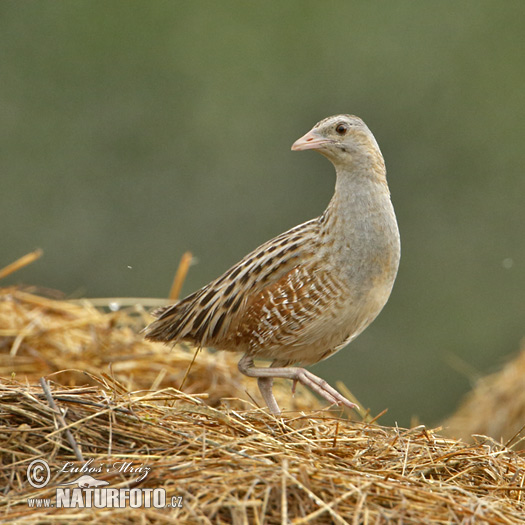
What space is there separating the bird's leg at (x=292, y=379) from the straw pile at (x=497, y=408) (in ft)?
7.24

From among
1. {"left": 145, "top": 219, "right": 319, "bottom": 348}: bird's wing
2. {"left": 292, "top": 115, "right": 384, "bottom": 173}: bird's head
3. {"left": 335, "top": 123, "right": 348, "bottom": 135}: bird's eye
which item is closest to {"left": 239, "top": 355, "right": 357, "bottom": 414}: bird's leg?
{"left": 145, "top": 219, "right": 319, "bottom": 348}: bird's wing

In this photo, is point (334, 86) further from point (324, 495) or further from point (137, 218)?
point (324, 495)

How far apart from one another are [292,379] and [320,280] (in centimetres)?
54

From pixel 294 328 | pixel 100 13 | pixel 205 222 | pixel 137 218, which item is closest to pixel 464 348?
pixel 205 222

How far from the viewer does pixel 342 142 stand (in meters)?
4.91

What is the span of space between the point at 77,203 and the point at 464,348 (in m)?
5.70

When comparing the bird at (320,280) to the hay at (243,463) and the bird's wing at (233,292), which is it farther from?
the hay at (243,463)

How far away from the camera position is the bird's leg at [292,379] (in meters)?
4.61

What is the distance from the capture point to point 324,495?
10.3 ft

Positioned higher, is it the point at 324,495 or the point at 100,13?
the point at 100,13

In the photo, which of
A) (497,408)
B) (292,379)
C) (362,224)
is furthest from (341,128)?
(497,408)

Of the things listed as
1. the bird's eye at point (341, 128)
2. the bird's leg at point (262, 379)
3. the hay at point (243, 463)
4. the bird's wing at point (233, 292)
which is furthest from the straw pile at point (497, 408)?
the hay at point (243, 463)

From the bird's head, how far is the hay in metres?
1.34

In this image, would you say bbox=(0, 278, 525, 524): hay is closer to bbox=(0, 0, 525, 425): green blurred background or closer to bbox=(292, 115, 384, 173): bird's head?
bbox=(292, 115, 384, 173): bird's head
